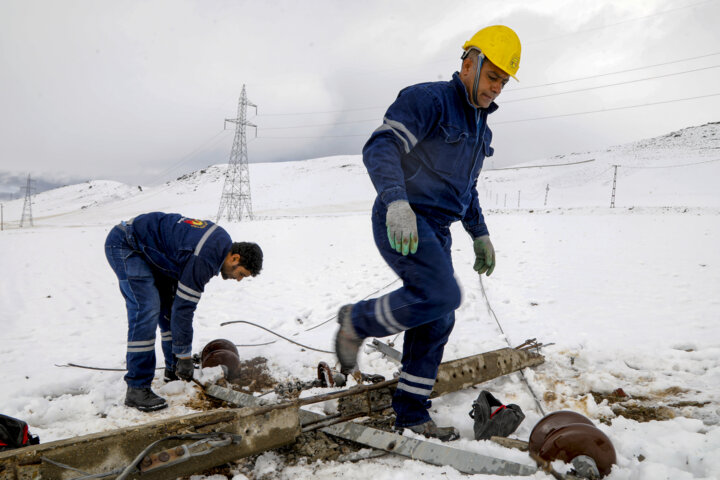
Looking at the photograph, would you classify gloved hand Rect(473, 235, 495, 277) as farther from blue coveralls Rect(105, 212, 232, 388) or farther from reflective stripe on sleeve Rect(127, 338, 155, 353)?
reflective stripe on sleeve Rect(127, 338, 155, 353)

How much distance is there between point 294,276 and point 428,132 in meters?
6.44

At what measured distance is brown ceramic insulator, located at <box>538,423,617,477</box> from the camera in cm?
177

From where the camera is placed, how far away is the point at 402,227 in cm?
191

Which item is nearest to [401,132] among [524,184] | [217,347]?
[217,347]

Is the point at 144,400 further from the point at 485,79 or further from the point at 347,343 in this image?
the point at 485,79

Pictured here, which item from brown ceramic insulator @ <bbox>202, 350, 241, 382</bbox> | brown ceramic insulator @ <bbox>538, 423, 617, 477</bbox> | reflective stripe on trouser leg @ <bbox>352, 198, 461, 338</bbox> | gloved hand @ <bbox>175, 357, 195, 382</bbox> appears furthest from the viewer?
brown ceramic insulator @ <bbox>202, 350, 241, 382</bbox>

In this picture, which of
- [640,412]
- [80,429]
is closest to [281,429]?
[80,429]

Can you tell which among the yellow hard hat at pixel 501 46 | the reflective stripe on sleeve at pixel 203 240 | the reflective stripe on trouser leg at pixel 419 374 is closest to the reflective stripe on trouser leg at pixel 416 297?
the reflective stripe on trouser leg at pixel 419 374

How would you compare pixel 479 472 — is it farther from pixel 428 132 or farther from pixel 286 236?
pixel 286 236

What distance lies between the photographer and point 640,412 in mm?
2496

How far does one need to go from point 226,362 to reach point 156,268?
953 mm

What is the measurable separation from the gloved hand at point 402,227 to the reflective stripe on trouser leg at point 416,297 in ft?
0.41

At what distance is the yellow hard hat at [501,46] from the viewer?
6.89 ft

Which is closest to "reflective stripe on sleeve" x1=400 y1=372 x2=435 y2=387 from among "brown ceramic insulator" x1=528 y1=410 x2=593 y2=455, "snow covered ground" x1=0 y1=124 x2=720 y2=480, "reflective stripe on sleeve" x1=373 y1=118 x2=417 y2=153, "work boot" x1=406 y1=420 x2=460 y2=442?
"work boot" x1=406 y1=420 x2=460 y2=442
